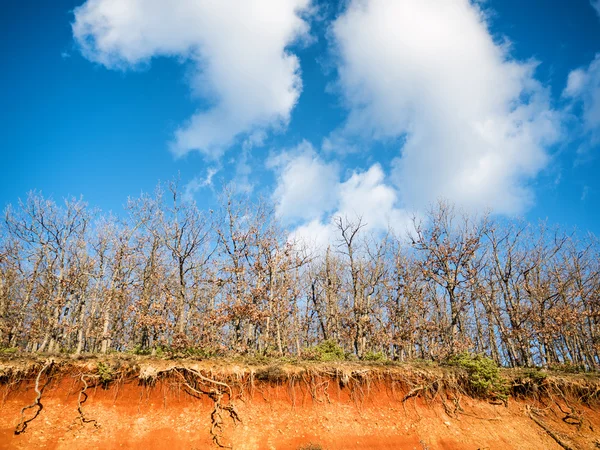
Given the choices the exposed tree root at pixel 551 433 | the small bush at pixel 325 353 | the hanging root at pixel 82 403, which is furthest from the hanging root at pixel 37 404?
the exposed tree root at pixel 551 433

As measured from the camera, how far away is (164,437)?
37.2 ft

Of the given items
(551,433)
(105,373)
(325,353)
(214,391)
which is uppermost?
(325,353)

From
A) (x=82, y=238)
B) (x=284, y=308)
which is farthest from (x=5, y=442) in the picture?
(x=82, y=238)

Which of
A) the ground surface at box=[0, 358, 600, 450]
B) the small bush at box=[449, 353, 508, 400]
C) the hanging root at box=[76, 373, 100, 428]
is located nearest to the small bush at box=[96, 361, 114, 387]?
the ground surface at box=[0, 358, 600, 450]

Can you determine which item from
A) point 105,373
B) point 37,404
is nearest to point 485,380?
point 105,373

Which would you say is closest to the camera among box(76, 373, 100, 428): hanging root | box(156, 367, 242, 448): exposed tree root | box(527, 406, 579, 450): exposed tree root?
box(76, 373, 100, 428): hanging root

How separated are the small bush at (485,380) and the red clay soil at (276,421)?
552mm

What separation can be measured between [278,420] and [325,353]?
17.2ft

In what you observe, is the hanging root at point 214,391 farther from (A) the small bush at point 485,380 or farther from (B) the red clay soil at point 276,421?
(A) the small bush at point 485,380

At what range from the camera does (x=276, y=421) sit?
1262cm

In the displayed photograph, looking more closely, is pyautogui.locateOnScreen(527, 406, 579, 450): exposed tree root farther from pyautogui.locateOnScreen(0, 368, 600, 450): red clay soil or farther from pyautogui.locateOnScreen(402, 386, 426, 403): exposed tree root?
pyautogui.locateOnScreen(402, 386, 426, 403): exposed tree root

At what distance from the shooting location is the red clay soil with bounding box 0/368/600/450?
11.1 metres

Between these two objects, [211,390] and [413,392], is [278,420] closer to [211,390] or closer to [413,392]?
[211,390]

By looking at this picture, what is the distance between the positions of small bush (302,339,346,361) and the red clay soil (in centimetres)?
205
